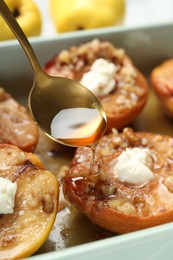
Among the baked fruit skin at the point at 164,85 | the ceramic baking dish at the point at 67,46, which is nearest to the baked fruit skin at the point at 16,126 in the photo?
the ceramic baking dish at the point at 67,46

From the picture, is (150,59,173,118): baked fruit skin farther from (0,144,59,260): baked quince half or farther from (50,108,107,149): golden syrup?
(0,144,59,260): baked quince half

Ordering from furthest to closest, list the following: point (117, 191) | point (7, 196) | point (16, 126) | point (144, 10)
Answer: point (144, 10) < point (16, 126) < point (117, 191) < point (7, 196)

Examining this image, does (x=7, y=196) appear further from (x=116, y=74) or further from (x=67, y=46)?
(x=67, y=46)

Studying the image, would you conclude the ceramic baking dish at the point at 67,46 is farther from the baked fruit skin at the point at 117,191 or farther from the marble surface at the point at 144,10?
the marble surface at the point at 144,10

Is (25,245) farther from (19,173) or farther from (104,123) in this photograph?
(104,123)

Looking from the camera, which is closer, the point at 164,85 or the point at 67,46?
the point at 164,85

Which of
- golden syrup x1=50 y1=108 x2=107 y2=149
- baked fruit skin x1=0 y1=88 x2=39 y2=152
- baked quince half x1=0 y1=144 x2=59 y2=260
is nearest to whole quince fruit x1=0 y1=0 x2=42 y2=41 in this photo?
baked fruit skin x1=0 y1=88 x2=39 y2=152

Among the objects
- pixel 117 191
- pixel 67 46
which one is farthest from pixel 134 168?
pixel 67 46
